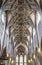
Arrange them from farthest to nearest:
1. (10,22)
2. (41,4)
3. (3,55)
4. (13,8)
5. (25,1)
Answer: (10,22) < (13,8) < (25,1) < (41,4) < (3,55)

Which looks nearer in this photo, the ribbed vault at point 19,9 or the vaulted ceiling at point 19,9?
the vaulted ceiling at point 19,9

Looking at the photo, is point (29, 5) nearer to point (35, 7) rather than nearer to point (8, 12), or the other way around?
point (35, 7)

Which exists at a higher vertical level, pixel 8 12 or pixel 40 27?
pixel 8 12

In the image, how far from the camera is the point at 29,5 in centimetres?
3509

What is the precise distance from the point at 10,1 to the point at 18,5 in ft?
9.28

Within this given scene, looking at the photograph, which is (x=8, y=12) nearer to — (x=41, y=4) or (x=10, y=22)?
(x=10, y=22)

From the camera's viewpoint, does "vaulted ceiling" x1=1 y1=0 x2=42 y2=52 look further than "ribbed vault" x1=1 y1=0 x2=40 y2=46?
No

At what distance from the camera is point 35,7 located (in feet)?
109

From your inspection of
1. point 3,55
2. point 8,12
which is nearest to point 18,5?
point 8,12

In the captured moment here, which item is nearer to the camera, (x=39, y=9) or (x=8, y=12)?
(x=39, y=9)

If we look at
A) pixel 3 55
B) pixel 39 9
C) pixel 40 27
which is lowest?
pixel 3 55

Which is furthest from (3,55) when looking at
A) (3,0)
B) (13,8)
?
(13,8)

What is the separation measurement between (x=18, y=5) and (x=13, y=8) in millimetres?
1036

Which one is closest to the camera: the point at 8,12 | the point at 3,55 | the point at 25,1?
the point at 3,55
